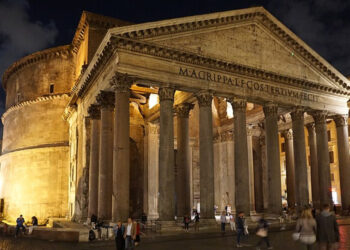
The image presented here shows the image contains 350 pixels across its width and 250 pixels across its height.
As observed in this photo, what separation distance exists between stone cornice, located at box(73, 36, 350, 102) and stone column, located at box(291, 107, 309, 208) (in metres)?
2.00

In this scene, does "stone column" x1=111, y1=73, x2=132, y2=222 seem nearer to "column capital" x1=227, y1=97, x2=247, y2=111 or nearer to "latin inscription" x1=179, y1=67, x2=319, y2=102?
"latin inscription" x1=179, y1=67, x2=319, y2=102

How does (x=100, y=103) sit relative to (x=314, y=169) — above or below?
above

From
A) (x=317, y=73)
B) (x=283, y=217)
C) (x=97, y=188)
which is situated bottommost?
(x=283, y=217)

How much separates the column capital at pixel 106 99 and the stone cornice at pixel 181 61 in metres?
1.31

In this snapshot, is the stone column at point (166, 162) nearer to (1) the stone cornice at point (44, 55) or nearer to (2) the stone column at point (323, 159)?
(2) the stone column at point (323, 159)

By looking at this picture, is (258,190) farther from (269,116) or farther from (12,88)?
(12,88)

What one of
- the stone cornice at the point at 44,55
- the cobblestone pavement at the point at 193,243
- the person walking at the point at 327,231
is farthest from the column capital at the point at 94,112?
the person walking at the point at 327,231

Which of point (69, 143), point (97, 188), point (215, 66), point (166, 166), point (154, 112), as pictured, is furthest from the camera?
point (69, 143)

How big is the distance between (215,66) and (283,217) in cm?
891

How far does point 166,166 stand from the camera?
16.5m

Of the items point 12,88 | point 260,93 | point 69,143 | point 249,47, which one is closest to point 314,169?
point 260,93

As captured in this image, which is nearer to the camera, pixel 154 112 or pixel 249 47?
pixel 249 47

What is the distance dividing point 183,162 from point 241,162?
362 cm

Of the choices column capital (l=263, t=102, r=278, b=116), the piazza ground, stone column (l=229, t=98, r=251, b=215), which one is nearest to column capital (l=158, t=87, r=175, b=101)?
stone column (l=229, t=98, r=251, b=215)
